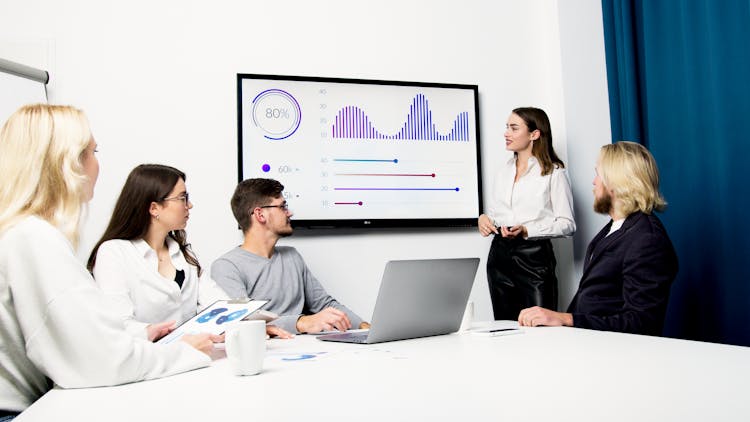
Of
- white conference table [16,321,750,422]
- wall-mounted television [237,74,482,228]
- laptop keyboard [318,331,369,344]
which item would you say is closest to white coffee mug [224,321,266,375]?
white conference table [16,321,750,422]

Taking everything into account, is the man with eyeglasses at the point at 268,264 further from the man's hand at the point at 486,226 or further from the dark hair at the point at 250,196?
the man's hand at the point at 486,226

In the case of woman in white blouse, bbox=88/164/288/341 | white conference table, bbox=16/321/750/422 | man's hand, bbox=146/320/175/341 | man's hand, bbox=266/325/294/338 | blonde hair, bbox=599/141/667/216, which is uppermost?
blonde hair, bbox=599/141/667/216

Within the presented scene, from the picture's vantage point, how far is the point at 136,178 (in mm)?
2211

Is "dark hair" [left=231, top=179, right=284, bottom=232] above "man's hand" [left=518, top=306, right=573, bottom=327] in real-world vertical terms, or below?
above

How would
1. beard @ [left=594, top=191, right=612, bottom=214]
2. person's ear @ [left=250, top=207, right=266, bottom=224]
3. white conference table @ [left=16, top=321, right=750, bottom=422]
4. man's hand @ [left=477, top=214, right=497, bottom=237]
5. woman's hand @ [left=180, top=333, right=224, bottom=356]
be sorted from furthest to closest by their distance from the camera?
man's hand @ [left=477, top=214, right=497, bottom=237] → person's ear @ [left=250, top=207, right=266, bottom=224] → beard @ [left=594, top=191, right=612, bottom=214] → woman's hand @ [left=180, top=333, right=224, bottom=356] → white conference table @ [left=16, top=321, right=750, bottom=422]

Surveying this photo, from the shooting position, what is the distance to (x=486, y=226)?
10.2 ft

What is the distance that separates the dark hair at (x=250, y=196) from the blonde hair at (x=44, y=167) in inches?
57.7

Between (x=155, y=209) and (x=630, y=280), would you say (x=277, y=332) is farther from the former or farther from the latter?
(x=630, y=280)

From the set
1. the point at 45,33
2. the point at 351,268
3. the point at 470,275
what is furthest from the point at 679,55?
the point at 45,33

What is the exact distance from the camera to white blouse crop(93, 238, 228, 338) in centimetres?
189

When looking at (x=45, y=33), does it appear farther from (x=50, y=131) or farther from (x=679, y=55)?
(x=679, y=55)

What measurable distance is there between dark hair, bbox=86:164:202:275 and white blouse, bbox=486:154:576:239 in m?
1.60

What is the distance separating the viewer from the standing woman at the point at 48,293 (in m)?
1.09

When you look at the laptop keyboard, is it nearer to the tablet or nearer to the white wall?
the tablet
